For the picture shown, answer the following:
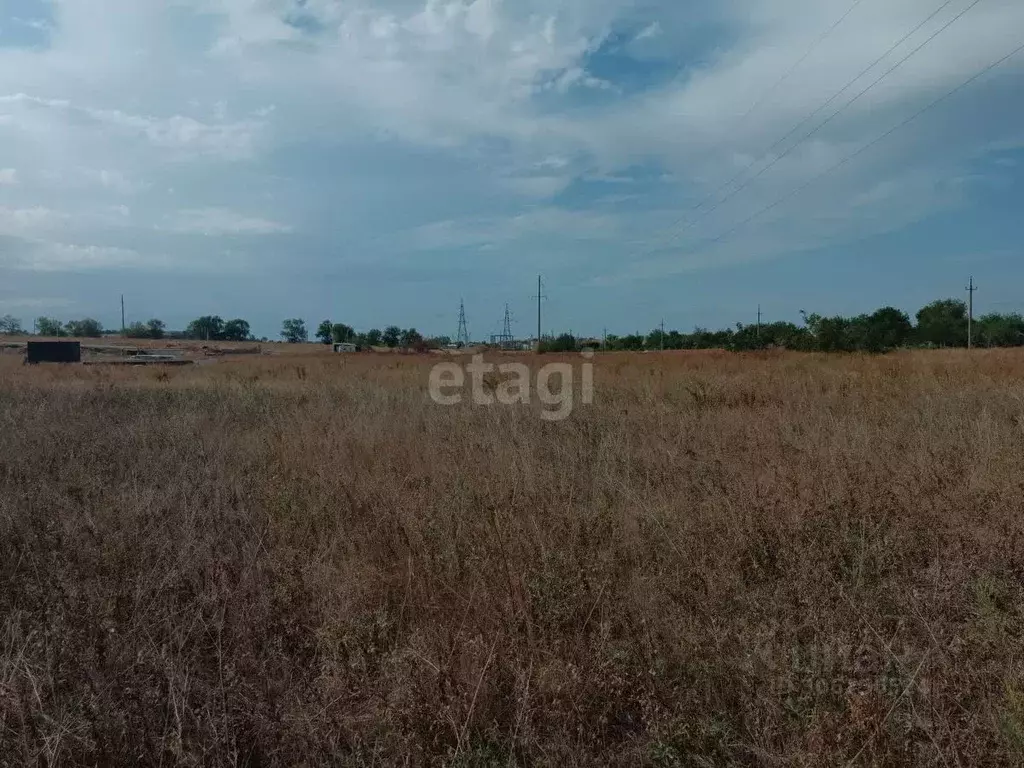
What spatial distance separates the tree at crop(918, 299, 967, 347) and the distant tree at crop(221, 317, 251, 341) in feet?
277

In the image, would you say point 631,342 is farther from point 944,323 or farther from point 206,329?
point 206,329

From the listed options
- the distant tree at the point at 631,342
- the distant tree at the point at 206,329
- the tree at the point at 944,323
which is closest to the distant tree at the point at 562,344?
Result: the distant tree at the point at 631,342

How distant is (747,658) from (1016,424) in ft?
17.2

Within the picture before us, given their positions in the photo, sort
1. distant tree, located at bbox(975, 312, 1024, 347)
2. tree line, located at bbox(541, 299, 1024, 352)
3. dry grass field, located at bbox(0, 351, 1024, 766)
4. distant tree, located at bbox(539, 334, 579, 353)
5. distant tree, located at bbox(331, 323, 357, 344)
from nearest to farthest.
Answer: dry grass field, located at bbox(0, 351, 1024, 766) < tree line, located at bbox(541, 299, 1024, 352) < distant tree, located at bbox(539, 334, 579, 353) < distant tree, located at bbox(975, 312, 1024, 347) < distant tree, located at bbox(331, 323, 357, 344)

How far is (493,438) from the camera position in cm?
513

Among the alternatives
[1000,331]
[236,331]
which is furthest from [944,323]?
[236,331]

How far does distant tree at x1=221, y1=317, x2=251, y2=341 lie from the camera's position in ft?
271

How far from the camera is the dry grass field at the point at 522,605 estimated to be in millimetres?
1658

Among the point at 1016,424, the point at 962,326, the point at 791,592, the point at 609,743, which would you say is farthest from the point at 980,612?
the point at 962,326

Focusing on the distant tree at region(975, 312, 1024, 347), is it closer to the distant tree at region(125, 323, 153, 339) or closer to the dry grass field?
the dry grass field

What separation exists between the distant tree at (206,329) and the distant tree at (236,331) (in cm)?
57

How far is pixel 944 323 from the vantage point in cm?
5456

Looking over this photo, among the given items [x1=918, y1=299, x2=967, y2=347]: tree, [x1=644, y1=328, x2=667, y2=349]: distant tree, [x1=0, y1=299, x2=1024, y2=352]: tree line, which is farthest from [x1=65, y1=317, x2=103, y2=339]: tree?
[x1=918, y1=299, x2=967, y2=347]: tree

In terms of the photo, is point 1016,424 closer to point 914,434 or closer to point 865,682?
point 914,434
